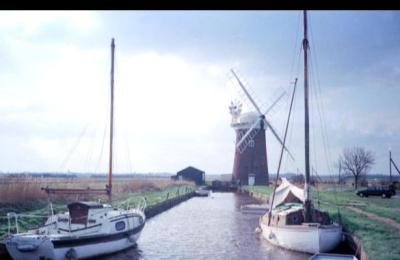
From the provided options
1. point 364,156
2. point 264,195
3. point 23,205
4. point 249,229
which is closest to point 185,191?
point 264,195

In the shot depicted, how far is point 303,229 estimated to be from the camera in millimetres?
12602

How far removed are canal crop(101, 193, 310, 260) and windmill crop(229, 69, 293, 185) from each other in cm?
1674

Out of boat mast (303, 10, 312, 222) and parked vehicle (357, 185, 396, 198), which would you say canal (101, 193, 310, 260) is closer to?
boat mast (303, 10, 312, 222)

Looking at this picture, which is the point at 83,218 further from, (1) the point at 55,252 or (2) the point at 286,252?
A: (2) the point at 286,252

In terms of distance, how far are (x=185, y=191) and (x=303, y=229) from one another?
26.3 m

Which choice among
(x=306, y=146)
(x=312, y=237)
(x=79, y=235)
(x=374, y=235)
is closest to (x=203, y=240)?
(x=312, y=237)

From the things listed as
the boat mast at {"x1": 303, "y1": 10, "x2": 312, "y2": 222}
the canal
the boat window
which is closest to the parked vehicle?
the canal

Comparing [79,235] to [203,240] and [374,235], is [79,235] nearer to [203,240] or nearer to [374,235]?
[203,240]

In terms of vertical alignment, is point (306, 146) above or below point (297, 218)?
above

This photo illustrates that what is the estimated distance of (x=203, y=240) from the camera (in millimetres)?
15688

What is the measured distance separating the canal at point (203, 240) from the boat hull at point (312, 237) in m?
0.25

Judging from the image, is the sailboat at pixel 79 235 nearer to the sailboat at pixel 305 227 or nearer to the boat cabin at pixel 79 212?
the boat cabin at pixel 79 212

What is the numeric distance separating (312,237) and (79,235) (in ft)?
21.9

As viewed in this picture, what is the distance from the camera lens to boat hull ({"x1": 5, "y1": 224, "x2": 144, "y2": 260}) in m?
10.4
